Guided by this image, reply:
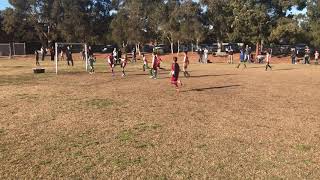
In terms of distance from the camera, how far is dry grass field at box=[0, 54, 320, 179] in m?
8.20

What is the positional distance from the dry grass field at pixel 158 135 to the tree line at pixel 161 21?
4224cm

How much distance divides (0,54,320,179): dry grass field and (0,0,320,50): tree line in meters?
42.2

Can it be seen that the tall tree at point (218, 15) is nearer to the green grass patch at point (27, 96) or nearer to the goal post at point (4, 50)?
the goal post at point (4, 50)

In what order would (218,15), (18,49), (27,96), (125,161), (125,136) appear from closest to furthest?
(125,161) < (125,136) < (27,96) < (218,15) < (18,49)

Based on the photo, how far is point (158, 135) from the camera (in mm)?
10914

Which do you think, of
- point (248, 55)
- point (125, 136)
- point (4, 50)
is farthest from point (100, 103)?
point (4, 50)

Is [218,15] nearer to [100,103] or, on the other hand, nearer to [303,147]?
[100,103]

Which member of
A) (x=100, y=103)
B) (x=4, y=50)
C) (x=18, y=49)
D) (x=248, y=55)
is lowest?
(x=100, y=103)

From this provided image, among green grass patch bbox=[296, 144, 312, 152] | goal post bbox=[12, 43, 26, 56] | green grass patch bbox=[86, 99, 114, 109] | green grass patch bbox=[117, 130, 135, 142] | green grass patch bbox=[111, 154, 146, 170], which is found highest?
goal post bbox=[12, 43, 26, 56]

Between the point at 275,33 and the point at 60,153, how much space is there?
166ft

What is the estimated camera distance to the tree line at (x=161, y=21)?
59875mm

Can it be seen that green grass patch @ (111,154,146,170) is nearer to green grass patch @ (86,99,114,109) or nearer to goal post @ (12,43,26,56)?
green grass patch @ (86,99,114,109)

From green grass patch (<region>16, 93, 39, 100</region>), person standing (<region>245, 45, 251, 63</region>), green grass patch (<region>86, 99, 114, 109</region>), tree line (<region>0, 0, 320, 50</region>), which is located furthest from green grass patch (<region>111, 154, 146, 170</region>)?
tree line (<region>0, 0, 320, 50</region>)

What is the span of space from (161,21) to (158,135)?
2327 inches
